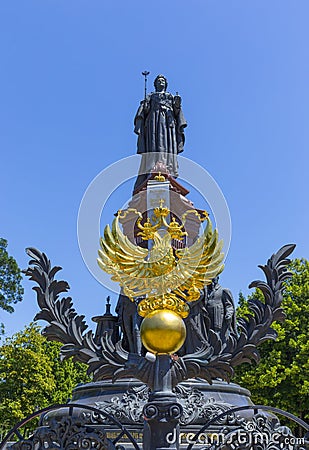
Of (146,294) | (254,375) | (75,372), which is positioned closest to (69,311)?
(146,294)

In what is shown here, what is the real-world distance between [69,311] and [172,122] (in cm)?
855

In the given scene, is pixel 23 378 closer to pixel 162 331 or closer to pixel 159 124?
pixel 159 124

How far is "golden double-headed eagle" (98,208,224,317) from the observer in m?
4.67

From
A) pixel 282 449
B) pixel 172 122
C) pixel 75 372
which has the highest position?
pixel 75 372

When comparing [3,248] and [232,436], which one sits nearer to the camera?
[232,436]

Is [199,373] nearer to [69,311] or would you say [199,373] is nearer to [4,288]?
[69,311]

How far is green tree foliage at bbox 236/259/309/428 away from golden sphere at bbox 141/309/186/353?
17.0m

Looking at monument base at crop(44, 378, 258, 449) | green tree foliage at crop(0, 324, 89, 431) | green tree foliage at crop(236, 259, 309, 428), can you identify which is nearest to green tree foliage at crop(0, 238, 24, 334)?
green tree foliage at crop(0, 324, 89, 431)

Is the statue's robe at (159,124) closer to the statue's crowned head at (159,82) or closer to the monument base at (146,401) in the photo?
the statue's crowned head at (159,82)

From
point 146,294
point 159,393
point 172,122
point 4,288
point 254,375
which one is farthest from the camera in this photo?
point 4,288

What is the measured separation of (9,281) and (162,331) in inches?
825

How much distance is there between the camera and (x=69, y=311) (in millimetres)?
4875

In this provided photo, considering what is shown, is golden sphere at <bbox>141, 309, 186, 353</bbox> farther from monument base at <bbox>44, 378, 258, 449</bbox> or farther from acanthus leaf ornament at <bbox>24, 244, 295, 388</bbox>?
monument base at <bbox>44, 378, 258, 449</bbox>

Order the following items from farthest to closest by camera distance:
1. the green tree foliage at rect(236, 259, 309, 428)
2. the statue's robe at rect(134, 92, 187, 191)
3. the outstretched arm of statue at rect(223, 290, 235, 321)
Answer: the green tree foliage at rect(236, 259, 309, 428), the statue's robe at rect(134, 92, 187, 191), the outstretched arm of statue at rect(223, 290, 235, 321)
